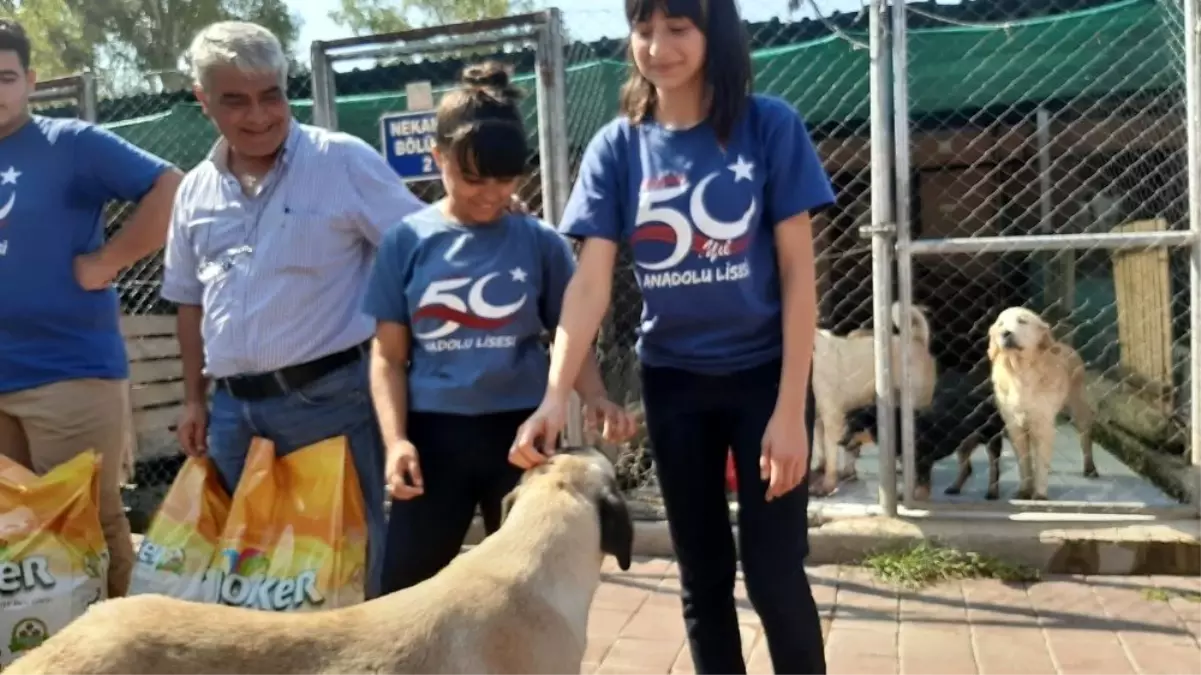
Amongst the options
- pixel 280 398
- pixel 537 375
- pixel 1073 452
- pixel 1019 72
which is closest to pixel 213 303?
pixel 280 398

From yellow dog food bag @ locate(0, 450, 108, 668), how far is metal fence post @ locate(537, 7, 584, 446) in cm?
230

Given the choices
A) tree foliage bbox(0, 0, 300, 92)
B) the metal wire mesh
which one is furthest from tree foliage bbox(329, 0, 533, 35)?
the metal wire mesh

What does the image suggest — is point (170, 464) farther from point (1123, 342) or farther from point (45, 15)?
point (45, 15)

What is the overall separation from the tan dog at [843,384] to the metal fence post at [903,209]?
105 cm

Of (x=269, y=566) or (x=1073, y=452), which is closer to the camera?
(x=269, y=566)

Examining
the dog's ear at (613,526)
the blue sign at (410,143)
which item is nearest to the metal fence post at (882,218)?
the blue sign at (410,143)

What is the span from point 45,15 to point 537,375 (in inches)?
1166

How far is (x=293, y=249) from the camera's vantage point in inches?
117

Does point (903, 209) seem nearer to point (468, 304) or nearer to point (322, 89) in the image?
point (322, 89)

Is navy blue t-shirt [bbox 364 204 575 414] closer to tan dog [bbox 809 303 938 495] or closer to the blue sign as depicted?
the blue sign

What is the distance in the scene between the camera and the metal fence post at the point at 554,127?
202 inches

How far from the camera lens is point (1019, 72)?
19.6ft

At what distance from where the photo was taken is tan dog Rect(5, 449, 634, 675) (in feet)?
7.04

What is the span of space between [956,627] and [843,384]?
97.2 inches
